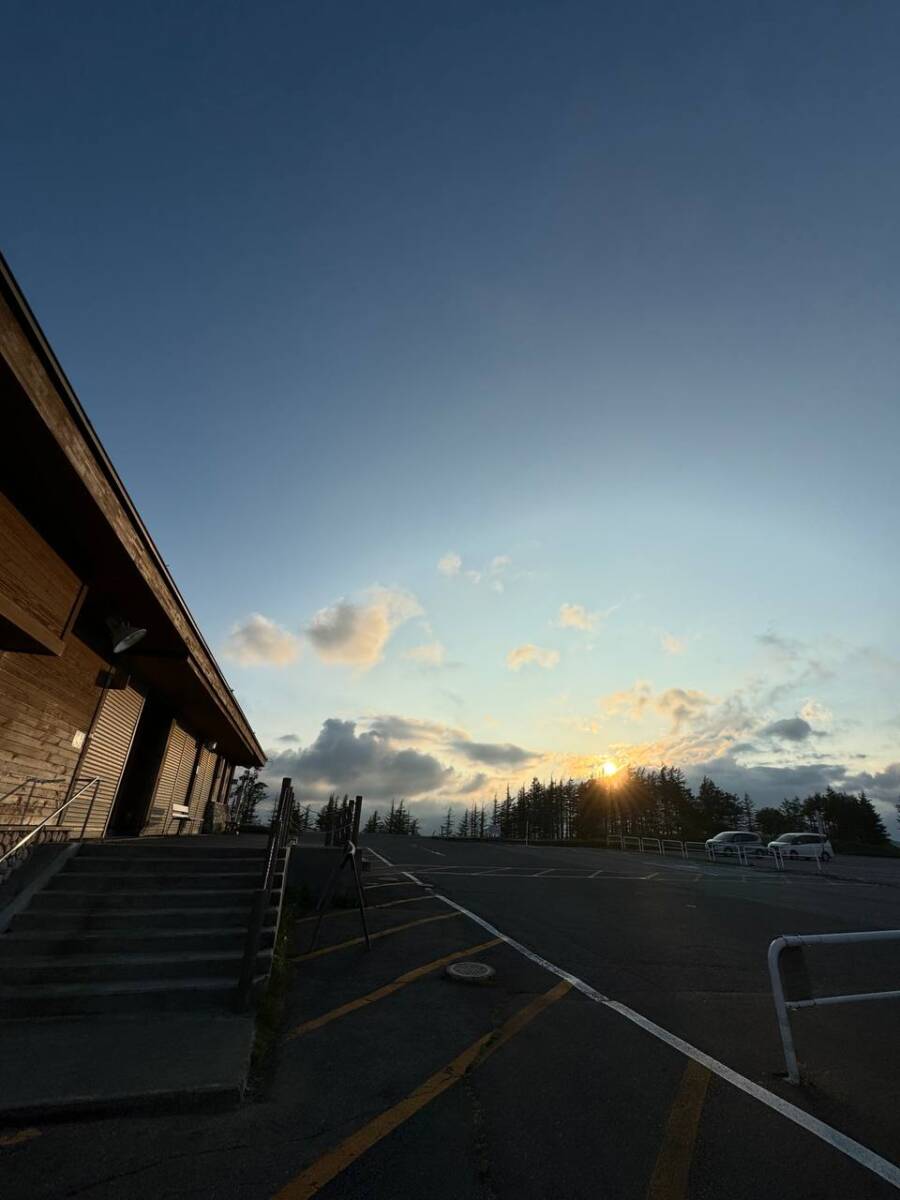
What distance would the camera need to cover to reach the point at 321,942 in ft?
27.8

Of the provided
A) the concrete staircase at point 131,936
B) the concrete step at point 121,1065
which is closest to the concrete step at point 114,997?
the concrete staircase at point 131,936

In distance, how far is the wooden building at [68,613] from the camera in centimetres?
A: 547

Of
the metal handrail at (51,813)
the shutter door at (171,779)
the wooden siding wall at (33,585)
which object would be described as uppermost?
the wooden siding wall at (33,585)

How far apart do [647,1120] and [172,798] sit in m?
17.3

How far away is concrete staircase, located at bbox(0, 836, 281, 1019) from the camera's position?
5480mm

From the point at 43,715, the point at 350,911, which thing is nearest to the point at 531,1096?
the point at 350,911

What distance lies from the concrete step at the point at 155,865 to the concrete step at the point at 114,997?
215 cm

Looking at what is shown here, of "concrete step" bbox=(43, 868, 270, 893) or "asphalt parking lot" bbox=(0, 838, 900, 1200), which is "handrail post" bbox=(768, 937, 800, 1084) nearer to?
"asphalt parking lot" bbox=(0, 838, 900, 1200)

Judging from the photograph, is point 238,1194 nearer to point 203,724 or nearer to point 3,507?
point 3,507

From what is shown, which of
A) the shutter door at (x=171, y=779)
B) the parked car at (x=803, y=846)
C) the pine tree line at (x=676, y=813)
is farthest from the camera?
the pine tree line at (x=676, y=813)

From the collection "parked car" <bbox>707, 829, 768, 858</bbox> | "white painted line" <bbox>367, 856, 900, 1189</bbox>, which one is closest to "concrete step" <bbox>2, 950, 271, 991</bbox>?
"white painted line" <bbox>367, 856, 900, 1189</bbox>

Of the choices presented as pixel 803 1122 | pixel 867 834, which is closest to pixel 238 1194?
pixel 803 1122

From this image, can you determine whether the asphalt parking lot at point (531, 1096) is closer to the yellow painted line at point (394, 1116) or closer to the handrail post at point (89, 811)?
the yellow painted line at point (394, 1116)

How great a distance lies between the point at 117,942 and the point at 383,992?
125 inches
